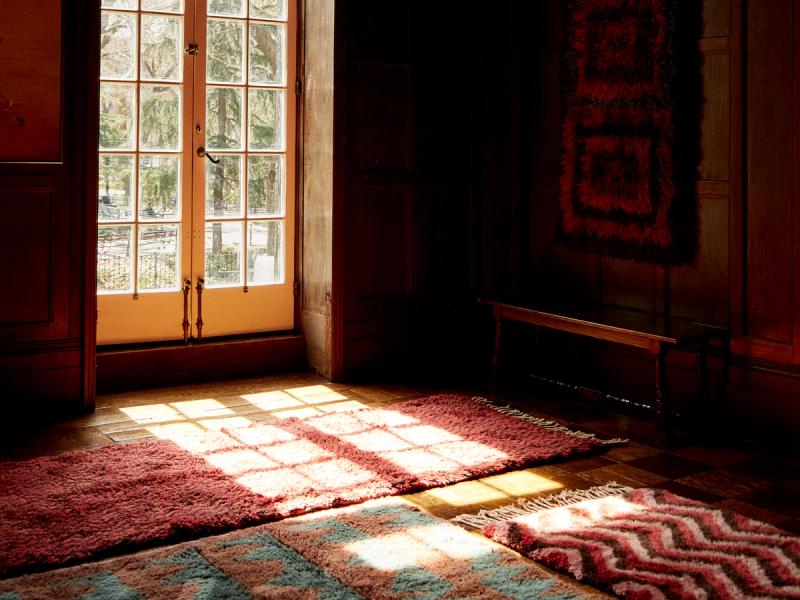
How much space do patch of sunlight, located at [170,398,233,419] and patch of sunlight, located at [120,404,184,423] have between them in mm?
52

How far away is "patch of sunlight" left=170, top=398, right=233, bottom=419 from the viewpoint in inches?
201

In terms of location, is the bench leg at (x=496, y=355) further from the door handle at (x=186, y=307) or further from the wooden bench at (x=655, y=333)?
the door handle at (x=186, y=307)

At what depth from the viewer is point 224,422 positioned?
4.94m

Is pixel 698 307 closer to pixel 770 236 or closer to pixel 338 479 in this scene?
pixel 770 236

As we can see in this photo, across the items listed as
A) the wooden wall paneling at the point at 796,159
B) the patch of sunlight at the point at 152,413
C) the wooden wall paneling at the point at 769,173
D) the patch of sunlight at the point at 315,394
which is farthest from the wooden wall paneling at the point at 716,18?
the patch of sunlight at the point at 152,413

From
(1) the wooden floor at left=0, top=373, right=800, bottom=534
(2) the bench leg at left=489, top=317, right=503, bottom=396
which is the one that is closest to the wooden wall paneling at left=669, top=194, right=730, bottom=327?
(1) the wooden floor at left=0, top=373, right=800, bottom=534

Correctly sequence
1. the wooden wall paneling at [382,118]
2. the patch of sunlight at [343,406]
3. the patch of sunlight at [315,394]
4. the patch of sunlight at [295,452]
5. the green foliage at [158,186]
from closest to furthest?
the patch of sunlight at [295,452] → the patch of sunlight at [343,406] → the patch of sunlight at [315,394] → the green foliage at [158,186] → the wooden wall paneling at [382,118]

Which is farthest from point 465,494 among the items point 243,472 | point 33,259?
point 33,259

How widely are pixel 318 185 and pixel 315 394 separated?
123 cm

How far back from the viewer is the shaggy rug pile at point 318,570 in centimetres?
299

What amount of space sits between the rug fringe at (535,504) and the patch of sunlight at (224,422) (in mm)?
1570

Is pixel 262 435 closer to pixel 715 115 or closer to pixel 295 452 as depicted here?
pixel 295 452

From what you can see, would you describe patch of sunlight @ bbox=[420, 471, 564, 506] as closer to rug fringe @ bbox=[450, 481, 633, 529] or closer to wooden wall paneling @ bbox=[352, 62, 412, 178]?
rug fringe @ bbox=[450, 481, 633, 529]

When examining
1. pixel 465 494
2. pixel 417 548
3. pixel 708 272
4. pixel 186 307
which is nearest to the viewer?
pixel 417 548
